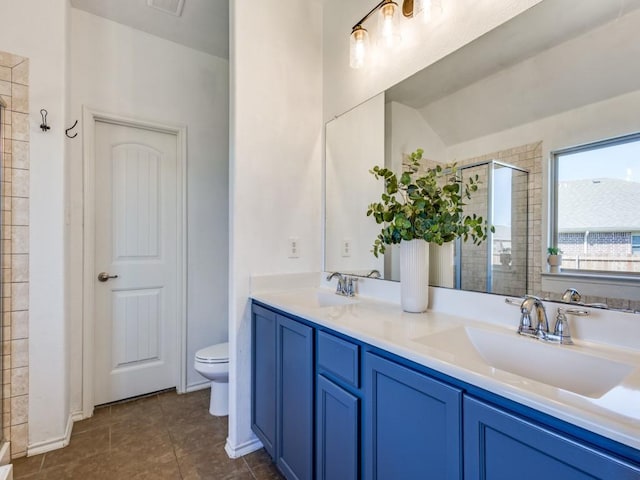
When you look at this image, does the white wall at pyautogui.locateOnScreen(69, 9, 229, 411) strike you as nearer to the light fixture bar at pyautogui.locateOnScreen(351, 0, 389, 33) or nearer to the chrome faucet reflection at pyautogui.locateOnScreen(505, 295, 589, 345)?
the light fixture bar at pyautogui.locateOnScreen(351, 0, 389, 33)

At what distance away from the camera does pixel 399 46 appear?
5.29 feet

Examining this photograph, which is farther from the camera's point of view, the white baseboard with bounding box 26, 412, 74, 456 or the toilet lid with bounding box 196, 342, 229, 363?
the toilet lid with bounding box 196, 342, 229, 363

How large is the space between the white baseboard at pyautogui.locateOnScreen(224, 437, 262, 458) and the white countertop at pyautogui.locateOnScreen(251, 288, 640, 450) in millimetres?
847

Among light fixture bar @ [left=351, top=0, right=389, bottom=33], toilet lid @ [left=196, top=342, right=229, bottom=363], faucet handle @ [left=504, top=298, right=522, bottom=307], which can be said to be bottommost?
toilet lid @ [left=196, top=342, right=229, bottom=363]

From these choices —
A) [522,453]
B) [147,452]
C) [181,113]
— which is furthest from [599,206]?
[181,113]

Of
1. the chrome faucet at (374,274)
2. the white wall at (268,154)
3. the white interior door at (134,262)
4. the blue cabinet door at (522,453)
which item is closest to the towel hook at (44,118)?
the white interior door at (134,262)

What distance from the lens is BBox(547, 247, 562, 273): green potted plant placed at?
3.46ft

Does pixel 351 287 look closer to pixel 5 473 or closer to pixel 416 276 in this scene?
pixel 416 276

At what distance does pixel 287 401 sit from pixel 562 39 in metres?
1.76

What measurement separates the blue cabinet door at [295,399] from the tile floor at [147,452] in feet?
0.98

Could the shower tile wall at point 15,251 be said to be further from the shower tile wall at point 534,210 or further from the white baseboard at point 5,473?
the shower tile wall at point 534,210

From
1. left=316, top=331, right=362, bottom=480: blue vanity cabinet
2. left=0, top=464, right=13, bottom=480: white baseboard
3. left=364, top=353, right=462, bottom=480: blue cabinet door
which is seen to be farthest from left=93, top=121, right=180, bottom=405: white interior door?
left=364, top=353, right=462, bottom=480: blue cabinet door

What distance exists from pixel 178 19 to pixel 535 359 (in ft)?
9.28

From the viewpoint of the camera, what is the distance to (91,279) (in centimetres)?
218
